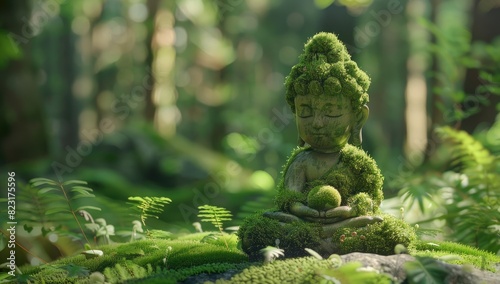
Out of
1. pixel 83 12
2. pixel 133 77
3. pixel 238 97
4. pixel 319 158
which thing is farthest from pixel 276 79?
pixel 319 158

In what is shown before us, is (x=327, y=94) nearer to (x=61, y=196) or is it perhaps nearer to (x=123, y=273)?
(x=123, y=273)

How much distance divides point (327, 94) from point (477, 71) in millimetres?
5095

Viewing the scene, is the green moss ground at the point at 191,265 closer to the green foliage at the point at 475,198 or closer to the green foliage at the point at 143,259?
the green foliage at the point at 143,259

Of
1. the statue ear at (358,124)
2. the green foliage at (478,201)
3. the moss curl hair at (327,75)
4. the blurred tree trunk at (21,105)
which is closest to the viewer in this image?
the moss curl hair at (327,75)

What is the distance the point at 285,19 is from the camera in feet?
75.0

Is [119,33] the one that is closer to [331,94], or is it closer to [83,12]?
[83,12]

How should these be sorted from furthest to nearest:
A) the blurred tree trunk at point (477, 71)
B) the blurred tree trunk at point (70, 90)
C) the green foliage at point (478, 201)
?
1. the blurred tree trunk at point (70, 90)
2. the blurred tree trunk at point (477, 71)
3. the green foliage at point (478, 201)

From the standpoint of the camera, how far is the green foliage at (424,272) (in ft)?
10.1

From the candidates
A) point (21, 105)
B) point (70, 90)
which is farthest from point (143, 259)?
point (70, 90)

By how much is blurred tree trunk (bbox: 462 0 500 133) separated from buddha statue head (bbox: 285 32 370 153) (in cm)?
458

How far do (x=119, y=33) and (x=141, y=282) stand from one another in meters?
34.4

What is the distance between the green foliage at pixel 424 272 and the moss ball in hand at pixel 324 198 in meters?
0.80

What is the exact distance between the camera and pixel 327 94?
13.5 feet

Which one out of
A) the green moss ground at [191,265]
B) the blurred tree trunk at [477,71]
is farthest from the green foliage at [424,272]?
the blurred tree trunk at [477,71]
